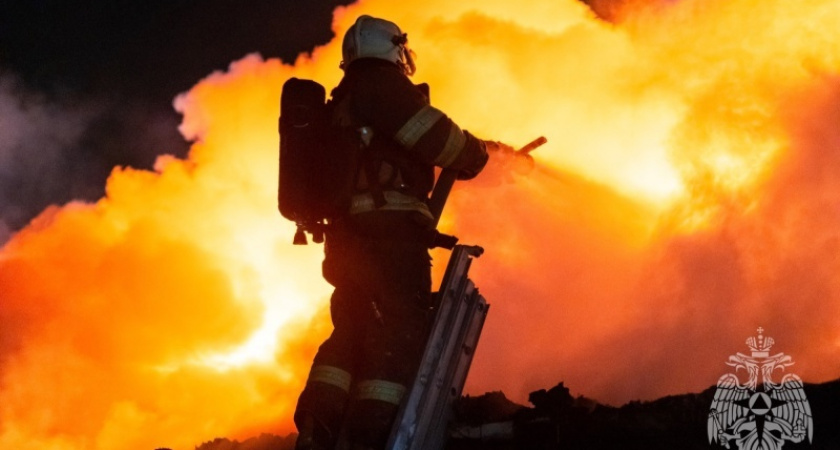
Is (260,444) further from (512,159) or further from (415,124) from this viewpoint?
(415,124)

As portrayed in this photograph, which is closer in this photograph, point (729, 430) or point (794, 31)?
point (729, 430)

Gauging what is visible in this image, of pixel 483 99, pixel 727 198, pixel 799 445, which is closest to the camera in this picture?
pixel 799 445

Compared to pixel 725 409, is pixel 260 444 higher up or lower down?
lower down

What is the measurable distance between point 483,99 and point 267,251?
391cm

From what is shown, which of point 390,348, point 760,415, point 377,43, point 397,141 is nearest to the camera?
point 390,348

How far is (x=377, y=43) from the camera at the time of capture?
16.0 ft

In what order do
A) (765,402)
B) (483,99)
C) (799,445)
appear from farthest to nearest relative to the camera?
(483,99)
(765,402)
(799,445)

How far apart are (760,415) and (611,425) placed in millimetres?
924

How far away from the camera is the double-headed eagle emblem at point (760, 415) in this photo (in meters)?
5.22

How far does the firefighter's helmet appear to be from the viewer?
487cm

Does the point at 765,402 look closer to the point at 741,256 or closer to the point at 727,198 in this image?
the point at 741,256

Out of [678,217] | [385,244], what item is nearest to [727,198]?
[678,217]

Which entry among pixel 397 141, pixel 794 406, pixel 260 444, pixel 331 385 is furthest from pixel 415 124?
pixel 260 444

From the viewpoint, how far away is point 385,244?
4586mm
